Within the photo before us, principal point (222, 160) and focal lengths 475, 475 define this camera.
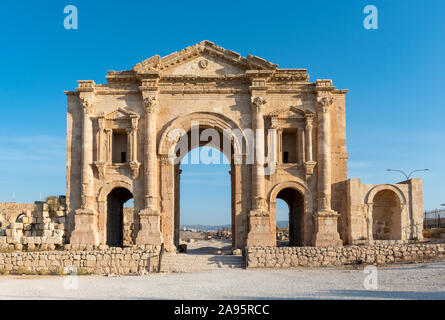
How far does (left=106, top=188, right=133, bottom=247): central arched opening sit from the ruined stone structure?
5.26 feet

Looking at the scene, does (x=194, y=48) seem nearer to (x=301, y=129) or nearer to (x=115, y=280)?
(x=301, y=129)

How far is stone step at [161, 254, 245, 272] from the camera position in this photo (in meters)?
19.9

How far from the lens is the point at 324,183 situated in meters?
23.6

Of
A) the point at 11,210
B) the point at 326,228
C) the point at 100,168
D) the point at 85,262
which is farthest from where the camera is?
the point at 11,210

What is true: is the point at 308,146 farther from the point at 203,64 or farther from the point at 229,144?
the point at 203,64

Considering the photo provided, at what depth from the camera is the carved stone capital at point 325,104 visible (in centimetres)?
2394

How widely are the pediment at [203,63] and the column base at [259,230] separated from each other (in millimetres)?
7345

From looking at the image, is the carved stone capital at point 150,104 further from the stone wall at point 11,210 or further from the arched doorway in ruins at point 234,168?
the stone wall at point 11,210

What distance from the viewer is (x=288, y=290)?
13.0 m

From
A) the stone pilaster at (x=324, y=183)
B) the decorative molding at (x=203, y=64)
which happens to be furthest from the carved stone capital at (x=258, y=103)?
the decorative molding at (x=203, y=64)

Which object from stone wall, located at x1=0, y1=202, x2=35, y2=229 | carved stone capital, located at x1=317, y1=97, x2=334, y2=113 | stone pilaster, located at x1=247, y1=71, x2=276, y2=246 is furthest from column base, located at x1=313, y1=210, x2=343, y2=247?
stone wall, located at x1=0, y1=202, x2=35, y2=229

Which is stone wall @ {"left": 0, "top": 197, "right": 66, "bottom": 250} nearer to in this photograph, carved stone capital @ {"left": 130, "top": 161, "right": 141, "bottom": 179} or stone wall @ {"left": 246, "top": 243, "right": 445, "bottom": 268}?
carved stone capital @ {"left": 130, "top": 161, "right": 141, "bottom": 179}

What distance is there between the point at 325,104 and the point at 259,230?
7153 mm

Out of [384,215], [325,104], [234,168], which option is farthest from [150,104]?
[384,215]
